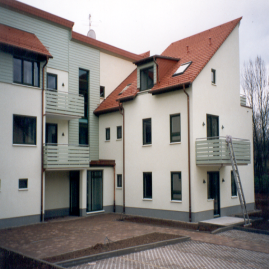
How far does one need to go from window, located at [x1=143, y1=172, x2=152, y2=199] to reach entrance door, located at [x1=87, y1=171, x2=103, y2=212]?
3023 mm

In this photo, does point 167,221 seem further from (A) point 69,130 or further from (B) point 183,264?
(A) point 69,130

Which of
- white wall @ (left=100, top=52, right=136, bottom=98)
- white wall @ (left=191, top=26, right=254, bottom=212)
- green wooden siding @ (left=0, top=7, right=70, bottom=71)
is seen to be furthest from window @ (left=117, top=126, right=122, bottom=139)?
white wall @ (left=191, top=26, right=254, bottom=212)

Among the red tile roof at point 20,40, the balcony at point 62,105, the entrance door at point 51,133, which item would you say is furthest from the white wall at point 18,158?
the red tile roof at point 20,40

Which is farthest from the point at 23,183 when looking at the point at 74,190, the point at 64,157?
the point at 74,190

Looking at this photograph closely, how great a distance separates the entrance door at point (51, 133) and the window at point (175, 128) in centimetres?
682

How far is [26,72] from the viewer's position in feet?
51.8

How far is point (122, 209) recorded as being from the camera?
61.8 feet

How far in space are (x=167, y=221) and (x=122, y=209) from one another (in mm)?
4105

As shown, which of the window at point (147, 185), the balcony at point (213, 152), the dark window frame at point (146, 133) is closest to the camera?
the balcony at point (213, 152)

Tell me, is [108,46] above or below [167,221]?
above

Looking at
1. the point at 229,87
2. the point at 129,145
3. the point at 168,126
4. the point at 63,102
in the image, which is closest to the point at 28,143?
the point at 63,102

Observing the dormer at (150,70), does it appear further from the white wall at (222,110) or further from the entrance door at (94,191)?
the entrance door at (94,191)

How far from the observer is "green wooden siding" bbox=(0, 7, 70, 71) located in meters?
16.5

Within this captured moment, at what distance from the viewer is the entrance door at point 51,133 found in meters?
17.7
